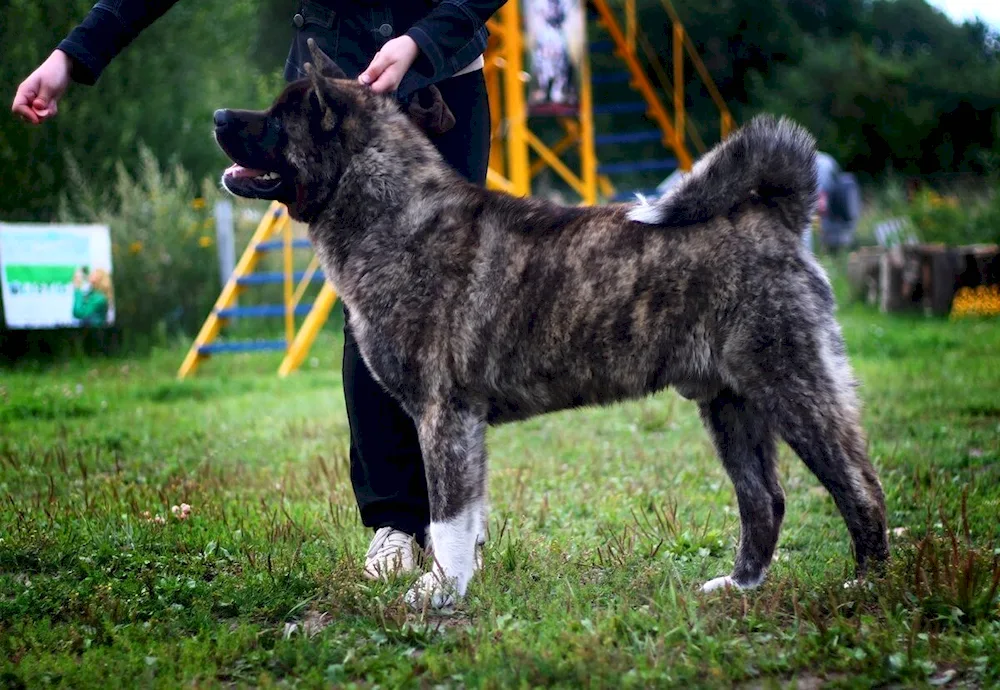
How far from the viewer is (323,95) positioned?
323cm

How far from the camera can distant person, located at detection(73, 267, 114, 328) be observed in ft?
31.7

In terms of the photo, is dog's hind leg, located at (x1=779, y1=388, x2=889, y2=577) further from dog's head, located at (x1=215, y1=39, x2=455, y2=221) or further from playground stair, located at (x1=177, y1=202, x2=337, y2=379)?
playground stair, located at (x1=177, y1=202, x2=337, y2=379)


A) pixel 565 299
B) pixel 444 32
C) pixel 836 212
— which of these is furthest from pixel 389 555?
pixel 836 212

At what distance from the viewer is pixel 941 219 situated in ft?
39.6

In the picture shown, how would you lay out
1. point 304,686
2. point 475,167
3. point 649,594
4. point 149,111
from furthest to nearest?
point 149,111 → point 475,167 → point 649,594 → point 304,686

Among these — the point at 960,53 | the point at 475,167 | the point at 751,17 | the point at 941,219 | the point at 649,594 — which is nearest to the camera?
the point at 649,594

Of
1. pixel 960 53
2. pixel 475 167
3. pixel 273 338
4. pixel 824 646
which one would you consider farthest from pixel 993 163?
pixel 960 53

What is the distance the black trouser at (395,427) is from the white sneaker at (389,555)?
0.05m

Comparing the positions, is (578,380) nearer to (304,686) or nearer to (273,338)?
(304,686)

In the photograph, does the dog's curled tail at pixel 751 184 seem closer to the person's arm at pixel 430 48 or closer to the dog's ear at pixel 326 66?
the person's arm at pixel 430 48

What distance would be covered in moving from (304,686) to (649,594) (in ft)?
3.53

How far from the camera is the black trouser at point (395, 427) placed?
363 centimetres

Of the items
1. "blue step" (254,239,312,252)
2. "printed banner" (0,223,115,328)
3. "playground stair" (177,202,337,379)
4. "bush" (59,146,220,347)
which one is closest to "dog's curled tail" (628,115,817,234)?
"playground stair" (177,202,337,379)

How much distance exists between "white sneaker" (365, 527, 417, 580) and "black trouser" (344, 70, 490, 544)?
0.17ft
